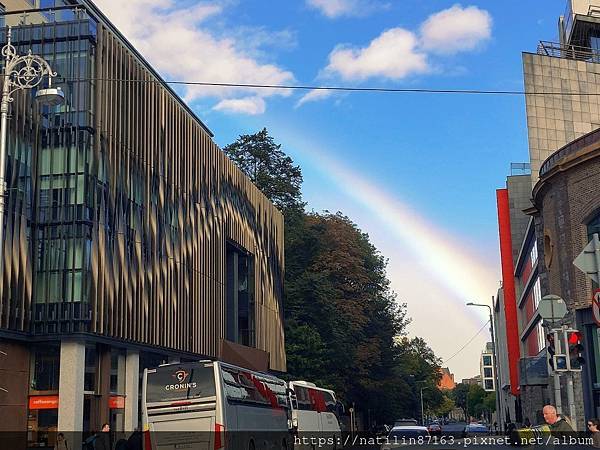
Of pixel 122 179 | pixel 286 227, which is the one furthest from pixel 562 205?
pixel 286 227

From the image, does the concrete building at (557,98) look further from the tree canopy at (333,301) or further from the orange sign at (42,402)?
the orange sign at (42,402)

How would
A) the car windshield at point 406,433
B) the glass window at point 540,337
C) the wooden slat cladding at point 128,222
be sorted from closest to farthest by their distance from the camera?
the wooden slat cladding at point 128,222
the car windshield at point 406,433
the glass window at point 540,337

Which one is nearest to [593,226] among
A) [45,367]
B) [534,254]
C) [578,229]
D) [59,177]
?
[578,229]

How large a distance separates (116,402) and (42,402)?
3.81m

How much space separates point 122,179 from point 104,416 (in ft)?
31.2

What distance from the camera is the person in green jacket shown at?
11492 millimetres

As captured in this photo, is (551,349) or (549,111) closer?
(551,349)

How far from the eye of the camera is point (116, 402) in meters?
31.3

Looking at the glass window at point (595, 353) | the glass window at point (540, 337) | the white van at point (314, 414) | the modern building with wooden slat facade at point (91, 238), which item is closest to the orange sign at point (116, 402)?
the modern building with wooden slat facade at point (91, 238)

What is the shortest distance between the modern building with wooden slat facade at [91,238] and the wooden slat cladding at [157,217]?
81 mm

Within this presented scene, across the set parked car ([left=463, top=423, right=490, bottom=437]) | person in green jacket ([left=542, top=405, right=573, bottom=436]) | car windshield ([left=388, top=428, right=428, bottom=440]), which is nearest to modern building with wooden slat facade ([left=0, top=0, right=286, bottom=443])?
car windshield ([left=388, top=428, right=428, bottom=440])

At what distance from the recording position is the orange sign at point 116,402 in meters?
30.9

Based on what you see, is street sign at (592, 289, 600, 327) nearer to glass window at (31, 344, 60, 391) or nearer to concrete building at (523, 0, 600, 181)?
glass window at (31, 344, 60, 391)

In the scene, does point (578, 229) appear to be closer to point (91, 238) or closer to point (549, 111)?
A: point (549, 111)
